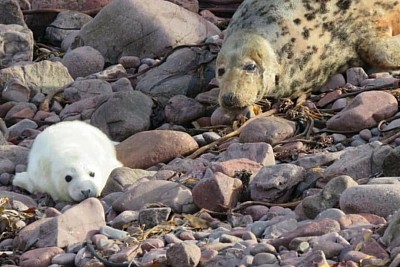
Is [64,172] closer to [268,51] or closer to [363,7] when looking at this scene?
[268,51]

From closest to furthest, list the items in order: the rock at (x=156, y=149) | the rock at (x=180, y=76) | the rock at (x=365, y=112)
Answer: the rock at (x=365, y=112) < the rock at (x=156, y=149) < the rock at (x=180, y=76)

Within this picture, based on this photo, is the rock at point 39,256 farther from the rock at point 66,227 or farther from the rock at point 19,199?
the rock at point 19,199

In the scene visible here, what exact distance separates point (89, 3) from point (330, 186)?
6144 millimetres

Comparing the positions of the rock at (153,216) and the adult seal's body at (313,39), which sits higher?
the rock at (153,216)

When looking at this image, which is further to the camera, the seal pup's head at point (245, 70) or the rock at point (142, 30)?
the rock at point (142, 30)

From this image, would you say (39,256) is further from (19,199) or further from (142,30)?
(142,30)

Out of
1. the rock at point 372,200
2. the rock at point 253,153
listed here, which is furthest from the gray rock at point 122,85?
the rock at point 372,200

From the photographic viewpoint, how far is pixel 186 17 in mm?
9711

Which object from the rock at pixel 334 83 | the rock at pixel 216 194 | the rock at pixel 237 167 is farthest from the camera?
the rock at pixel 334 83

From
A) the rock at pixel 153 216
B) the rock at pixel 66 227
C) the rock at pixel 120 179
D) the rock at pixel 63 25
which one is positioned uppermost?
the rock at pixel 153 216

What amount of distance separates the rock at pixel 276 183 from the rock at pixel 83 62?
3849 millimetres

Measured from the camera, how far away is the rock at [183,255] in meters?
4.60

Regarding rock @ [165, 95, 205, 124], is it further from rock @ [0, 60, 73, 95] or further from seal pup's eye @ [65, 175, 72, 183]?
seal pup's eye @ [65, 175, 72, 183]

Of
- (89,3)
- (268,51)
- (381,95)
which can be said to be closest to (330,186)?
(381,95)
